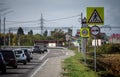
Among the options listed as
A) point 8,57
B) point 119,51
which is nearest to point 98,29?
point 8,57

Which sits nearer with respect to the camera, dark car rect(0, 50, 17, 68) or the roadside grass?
the roadside grass

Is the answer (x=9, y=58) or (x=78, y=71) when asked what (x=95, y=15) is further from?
(x=9, y=58)

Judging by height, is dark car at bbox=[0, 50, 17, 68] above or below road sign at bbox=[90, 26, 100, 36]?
below

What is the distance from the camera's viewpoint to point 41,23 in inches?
5423

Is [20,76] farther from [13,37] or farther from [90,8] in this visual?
[13,37]

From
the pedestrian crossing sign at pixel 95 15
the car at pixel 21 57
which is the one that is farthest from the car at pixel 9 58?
the pedestrian crossing sign at pixel 95 15

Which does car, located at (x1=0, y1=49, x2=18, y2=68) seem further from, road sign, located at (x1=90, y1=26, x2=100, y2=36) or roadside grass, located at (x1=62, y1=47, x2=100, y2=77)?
road sign, located at (x1=90, y1=26, x2=100, y2=36)

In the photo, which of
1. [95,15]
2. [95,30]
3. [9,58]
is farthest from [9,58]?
[95,15]

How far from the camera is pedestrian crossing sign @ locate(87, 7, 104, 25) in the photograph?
2598 cm

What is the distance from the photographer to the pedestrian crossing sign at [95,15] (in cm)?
2598

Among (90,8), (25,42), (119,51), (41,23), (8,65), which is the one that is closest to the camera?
(90,8)

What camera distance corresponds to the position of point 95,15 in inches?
1030

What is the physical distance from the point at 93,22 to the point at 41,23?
11180 centimetres

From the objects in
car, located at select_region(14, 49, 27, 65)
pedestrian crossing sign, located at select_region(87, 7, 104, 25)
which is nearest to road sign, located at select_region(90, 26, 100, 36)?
pedestrian crossing sign, located at select_region(87, 7, 104, 25)
